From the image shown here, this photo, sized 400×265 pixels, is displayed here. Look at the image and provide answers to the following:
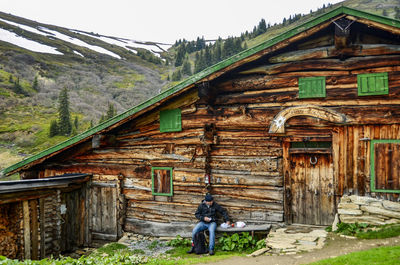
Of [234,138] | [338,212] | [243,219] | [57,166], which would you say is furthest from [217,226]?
[57,166]

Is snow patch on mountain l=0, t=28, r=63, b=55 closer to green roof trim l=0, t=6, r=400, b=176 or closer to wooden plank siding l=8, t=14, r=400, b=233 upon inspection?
green roof trim l=0, t=6, r=400, b=176

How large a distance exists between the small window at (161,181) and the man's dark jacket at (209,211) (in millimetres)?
1574

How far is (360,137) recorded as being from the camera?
330 inches

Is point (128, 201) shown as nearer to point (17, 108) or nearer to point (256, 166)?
point (256, 166)

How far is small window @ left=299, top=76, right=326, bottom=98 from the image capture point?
8.70 m

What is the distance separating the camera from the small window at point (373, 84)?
320 inches

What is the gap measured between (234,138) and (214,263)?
13.4ft

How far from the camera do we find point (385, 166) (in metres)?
8.15

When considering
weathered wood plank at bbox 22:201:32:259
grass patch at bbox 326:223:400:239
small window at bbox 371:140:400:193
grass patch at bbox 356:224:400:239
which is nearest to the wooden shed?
weathered wood plank at bbox 22:201:32:259

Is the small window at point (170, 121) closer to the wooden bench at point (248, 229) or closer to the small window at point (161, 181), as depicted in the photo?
the small window at point (161, 181)

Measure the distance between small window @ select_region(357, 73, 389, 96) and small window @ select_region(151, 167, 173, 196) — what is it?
6591 mm

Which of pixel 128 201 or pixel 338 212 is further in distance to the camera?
pixel 128 201

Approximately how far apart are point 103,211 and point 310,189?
25.1ft

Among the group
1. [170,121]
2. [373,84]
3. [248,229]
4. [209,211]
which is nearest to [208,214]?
[209,211]
